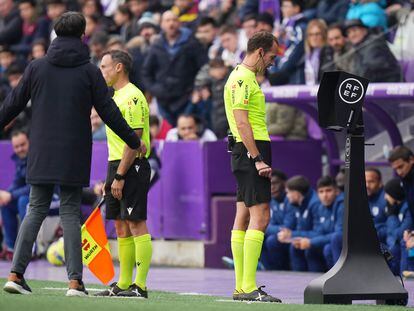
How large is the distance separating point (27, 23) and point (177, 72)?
629 cm

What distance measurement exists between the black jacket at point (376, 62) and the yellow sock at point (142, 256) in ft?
15.6

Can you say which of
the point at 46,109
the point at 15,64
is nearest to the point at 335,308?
the point at 46,109

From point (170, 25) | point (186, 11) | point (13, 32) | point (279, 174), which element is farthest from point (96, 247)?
point (13, 32)

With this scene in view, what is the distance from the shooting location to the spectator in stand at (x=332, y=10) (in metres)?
19.5

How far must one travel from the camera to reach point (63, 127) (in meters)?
11.1

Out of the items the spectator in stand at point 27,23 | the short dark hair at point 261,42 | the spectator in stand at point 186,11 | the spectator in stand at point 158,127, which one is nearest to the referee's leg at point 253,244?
the short dark hair at point 261,42

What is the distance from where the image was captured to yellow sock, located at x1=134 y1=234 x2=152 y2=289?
11992 mm

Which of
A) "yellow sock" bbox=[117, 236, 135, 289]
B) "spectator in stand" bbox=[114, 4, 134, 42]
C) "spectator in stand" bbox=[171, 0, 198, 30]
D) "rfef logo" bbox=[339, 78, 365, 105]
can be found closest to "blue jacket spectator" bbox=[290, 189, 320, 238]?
"yellow sock" bbox=[117, 236, 135, 289]

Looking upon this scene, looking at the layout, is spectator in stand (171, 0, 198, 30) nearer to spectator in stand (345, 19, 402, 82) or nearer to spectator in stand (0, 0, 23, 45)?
spectator in stand (0, 0, 23, 45)

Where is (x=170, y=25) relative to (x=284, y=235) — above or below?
above

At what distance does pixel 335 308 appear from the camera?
10.5 meters

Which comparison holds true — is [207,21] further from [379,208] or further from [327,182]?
[379,208]

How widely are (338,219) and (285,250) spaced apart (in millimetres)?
1164

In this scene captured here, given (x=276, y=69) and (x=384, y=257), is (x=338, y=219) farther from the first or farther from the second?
(x=384, y=257)
